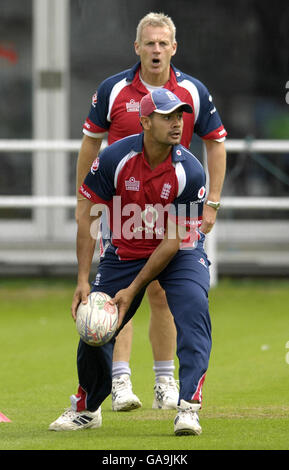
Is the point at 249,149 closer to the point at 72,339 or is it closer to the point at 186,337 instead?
the point at 72,339

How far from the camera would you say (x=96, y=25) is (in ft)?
42.4

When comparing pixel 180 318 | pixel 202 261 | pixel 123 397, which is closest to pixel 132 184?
pixel 202 261

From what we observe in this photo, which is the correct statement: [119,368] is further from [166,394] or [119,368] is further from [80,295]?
[80,295]

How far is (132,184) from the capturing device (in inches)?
233

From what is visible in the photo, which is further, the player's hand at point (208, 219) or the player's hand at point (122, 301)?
the player's hand at point (208, 219)

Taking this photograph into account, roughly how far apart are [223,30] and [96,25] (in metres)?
1.41

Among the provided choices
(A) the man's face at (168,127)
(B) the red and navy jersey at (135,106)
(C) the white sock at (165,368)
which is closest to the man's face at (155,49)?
(B) the red and navy jersey at (135,106)

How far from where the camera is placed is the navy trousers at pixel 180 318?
573cm

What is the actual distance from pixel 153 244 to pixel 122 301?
0.36 m

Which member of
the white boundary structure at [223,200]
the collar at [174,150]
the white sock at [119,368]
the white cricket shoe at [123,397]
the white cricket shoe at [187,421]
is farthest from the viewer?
the white boundary structure at [223,200]

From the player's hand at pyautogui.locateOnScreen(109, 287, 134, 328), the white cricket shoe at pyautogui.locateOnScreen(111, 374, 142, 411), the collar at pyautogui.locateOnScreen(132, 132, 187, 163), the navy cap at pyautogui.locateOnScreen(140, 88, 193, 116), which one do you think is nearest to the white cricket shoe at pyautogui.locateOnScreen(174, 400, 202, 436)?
the player's hand at pyautogui.locateOnScreen(109, 287, 134, 328)

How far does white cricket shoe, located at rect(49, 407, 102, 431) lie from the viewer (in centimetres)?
606

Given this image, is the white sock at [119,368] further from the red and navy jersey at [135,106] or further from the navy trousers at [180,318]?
the red and navy jersey at [135,106]

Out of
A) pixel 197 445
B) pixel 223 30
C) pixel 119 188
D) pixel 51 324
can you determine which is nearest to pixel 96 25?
pixel 223 30
